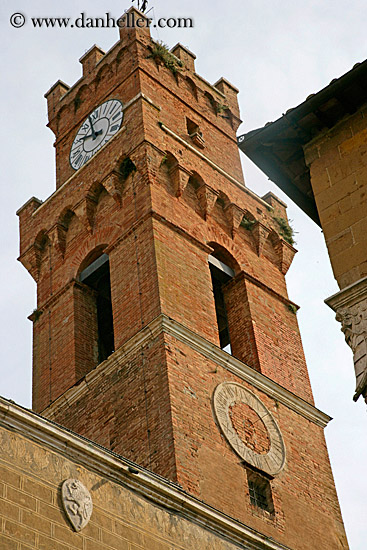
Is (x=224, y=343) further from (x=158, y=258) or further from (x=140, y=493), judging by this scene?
(x=140, y=493)

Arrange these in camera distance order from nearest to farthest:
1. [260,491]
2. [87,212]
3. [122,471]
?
[122,471] → [260,491] → [87,212]

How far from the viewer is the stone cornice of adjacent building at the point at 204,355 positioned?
2183 cm

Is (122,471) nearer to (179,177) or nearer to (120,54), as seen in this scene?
(179,177)

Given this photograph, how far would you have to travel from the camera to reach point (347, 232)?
12.0 m

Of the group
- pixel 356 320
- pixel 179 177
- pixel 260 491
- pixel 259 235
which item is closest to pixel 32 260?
pixel 179 177

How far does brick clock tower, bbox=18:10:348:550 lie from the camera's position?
68.2 ft

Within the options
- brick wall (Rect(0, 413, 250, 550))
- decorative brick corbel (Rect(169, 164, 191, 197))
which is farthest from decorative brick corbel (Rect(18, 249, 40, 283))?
brick wall (Rect(0, 413, 250, 550))

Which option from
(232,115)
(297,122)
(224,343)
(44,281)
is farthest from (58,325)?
(297,122)

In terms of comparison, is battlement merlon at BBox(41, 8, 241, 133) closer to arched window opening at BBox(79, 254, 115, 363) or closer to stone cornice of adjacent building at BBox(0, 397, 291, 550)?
arched window opening at BBox(79, 254, 115, 363)

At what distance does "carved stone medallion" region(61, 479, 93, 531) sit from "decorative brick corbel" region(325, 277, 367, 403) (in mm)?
5066

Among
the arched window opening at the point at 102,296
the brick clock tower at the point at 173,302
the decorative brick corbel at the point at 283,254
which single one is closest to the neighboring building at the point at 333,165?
the brick clock tower at the point at 173,302

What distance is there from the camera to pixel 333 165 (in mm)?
12766

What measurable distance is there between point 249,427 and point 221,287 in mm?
4799

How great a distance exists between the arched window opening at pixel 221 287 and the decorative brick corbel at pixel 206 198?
1.12 m
